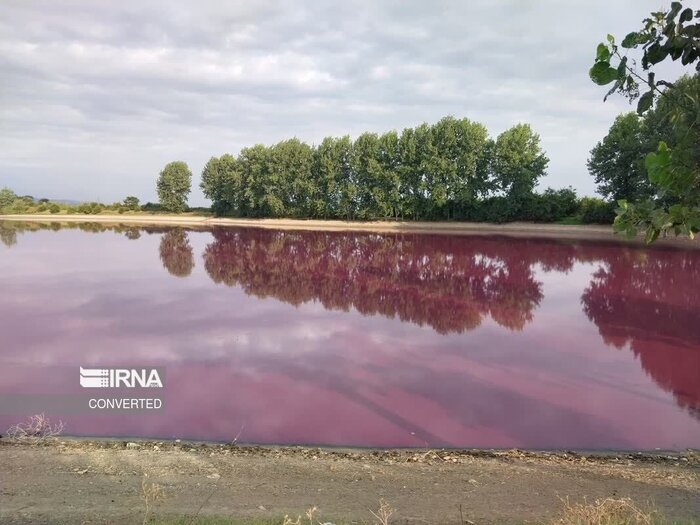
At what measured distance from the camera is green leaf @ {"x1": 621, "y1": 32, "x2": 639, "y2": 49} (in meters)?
2.46

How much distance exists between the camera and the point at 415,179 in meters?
52.3

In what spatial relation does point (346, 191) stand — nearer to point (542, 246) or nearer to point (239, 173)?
point (239, 173)

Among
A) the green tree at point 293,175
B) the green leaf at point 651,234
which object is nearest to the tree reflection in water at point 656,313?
the green leaf at point 651,234

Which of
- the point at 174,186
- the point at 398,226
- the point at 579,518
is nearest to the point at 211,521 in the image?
the point at 579,518

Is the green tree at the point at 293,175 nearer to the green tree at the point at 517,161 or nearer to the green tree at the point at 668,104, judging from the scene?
the green tree at the point at 517,161

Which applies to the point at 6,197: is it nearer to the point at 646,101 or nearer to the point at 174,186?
the point at 174,186

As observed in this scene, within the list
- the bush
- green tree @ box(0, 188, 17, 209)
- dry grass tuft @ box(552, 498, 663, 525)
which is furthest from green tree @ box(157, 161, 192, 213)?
dry grass tuft @ box(552, 498, 663, 525)

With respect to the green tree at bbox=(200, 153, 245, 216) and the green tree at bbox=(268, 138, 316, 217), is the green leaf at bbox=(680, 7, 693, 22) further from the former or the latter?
the green tree at bbox=(200, 153, 245, 216)

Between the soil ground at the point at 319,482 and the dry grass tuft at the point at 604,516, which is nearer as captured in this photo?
the dry grass tuft at the point at 604,516

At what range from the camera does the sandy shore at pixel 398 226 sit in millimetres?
42562

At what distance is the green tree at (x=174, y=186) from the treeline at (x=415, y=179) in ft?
48.5

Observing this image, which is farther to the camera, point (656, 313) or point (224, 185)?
point (224, 185)

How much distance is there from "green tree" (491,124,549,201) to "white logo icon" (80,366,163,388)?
41.9 meters

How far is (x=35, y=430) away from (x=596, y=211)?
4421 cm
